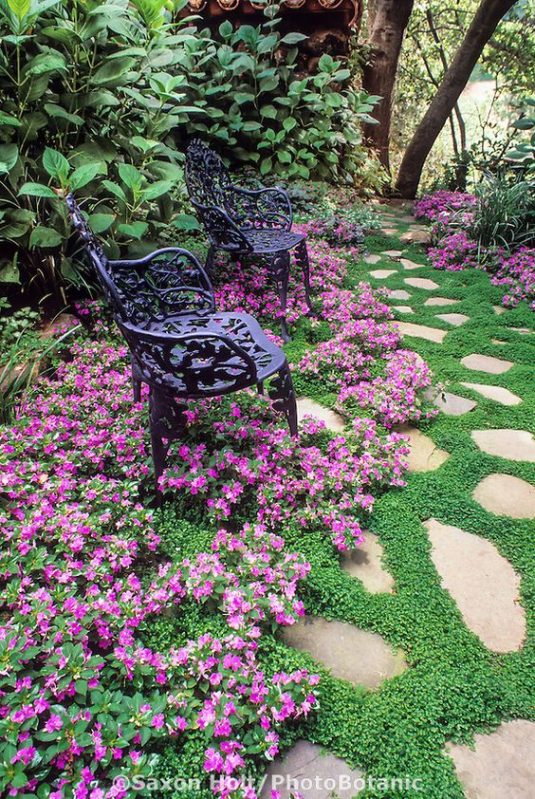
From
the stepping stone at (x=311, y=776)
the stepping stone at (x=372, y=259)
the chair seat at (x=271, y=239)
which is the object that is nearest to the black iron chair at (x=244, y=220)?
the chair seat at (x=271, y=239)

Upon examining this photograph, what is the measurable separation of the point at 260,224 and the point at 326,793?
3.75m

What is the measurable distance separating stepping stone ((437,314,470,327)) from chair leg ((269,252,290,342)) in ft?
4.31

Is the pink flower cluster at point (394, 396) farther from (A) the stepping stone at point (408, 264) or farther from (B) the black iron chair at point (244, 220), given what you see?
(A) the stepping stone at point (408, 264)

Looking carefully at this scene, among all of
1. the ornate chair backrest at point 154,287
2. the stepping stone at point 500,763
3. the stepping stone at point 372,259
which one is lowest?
the stepping stone at point 500,763

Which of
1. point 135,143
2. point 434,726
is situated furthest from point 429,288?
point 434,726

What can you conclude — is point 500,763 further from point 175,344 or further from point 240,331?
point 240,331

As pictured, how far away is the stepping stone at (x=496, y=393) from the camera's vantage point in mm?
2873

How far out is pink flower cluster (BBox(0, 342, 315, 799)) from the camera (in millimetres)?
1203

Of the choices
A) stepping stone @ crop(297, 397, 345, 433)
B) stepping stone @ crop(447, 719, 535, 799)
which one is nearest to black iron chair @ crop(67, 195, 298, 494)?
stepping stone @ crop(297, 397, 345, 433)

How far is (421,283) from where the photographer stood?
15.4 feet

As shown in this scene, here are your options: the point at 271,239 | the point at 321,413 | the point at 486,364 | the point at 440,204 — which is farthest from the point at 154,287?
the point at 440,204

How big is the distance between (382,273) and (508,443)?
9.16ft

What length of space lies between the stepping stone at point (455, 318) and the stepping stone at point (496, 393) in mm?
974

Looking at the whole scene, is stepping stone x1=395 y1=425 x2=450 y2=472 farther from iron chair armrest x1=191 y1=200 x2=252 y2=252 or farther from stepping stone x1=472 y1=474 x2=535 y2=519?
iron chair armrest x1=191 y1=200 x2=252 y2=252
